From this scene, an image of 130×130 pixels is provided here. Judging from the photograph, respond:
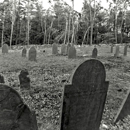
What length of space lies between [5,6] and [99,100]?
32.2 m

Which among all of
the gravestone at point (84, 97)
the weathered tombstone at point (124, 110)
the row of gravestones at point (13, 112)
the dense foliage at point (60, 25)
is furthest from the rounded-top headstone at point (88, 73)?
the dense foliage at point (60, 25)

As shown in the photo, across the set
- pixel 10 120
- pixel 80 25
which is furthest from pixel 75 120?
pixel 80 25

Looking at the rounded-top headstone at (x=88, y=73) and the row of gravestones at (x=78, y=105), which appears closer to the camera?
the row of gravestones at (x=78, y=105)

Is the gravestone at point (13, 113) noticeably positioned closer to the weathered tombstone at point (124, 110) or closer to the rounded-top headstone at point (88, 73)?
the rounded-top headstone at point (88, 73)

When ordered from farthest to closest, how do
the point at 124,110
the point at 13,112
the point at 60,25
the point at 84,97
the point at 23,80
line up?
the point at 60,25, the point at 23,80, the point at 124,110, the point at 84,97, the point at 13,112

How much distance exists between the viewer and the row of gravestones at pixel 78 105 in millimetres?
1872

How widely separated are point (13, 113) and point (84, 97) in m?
1.24

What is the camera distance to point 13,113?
1.85 m

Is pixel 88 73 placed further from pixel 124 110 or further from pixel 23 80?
pixel 23 80

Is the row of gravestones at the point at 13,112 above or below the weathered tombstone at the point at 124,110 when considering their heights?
above

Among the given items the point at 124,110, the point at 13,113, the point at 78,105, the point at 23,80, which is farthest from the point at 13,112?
the point at 23,80

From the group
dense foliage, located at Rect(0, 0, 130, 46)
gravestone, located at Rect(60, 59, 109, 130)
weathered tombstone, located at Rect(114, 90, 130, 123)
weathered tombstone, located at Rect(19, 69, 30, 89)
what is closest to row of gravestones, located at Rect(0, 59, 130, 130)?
gravestone, located at Rect(60, 59, 109, 130)

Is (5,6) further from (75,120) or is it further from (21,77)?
(75,120)

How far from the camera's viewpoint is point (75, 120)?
2.74 metres
